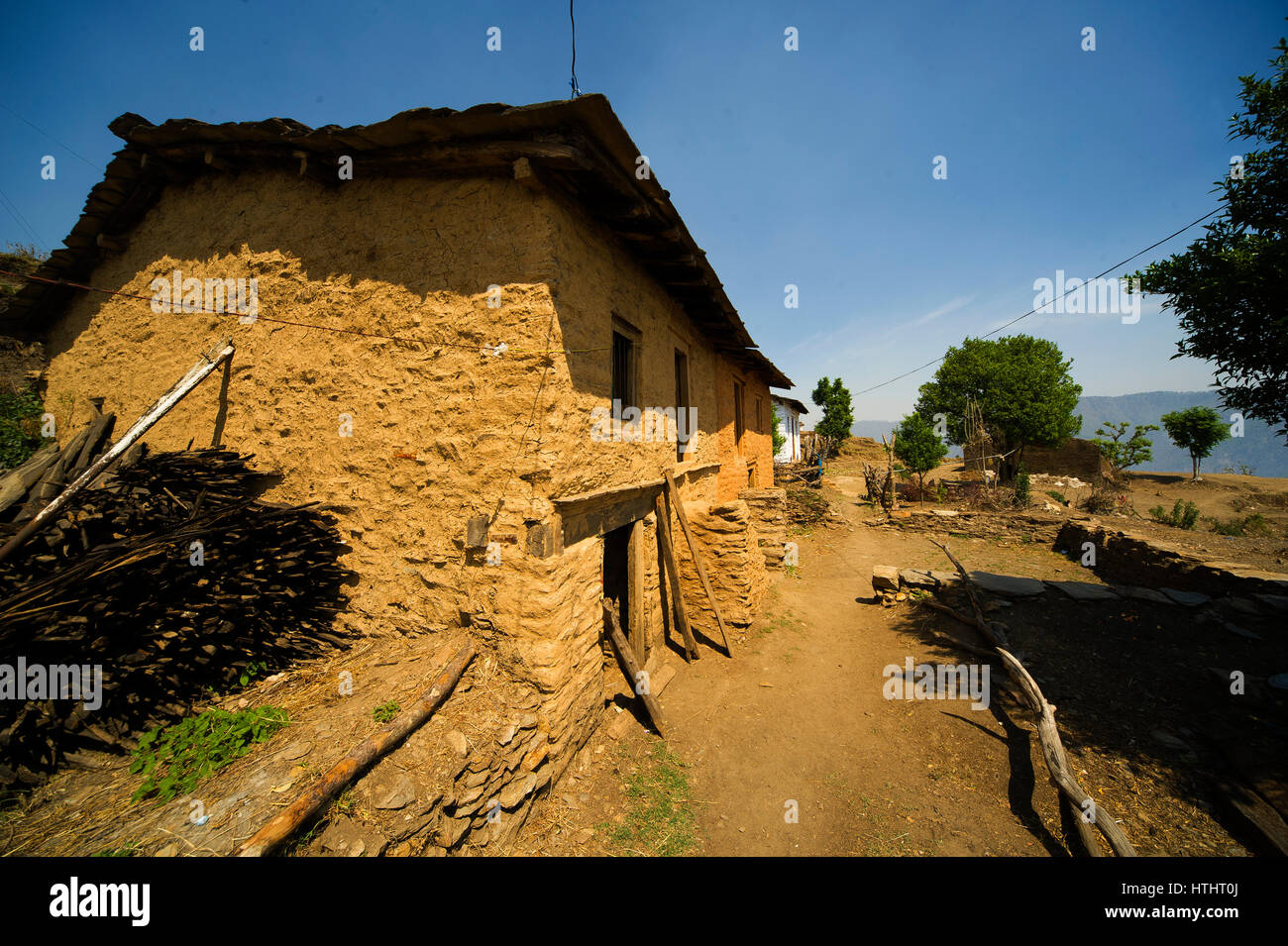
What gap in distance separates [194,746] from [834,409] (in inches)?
1466

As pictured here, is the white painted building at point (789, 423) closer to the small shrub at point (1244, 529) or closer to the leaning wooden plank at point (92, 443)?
the small shrub at point (1244, 529)

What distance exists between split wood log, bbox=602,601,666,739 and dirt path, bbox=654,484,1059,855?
0.30 m

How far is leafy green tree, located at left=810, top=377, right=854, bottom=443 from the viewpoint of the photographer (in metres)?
34.6

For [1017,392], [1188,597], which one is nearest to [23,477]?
[1188,597]

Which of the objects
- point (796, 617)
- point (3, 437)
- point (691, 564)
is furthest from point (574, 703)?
point (3, 437)

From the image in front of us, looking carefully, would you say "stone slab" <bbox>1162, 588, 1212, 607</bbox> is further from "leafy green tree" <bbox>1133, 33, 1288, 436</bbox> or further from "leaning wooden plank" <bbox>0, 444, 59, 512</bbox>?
"leaning wooden plank" <bbox>0, 444, 59, 512</bbox>

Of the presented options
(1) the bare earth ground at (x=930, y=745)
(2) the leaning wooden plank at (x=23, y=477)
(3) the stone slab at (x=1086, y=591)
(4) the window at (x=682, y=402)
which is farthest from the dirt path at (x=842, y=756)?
(2) the leaning wooden plank at (x=23, y=477)

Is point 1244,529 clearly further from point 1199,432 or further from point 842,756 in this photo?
point 1199,432

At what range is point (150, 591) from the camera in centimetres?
345

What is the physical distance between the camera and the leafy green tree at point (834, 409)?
3462 cm

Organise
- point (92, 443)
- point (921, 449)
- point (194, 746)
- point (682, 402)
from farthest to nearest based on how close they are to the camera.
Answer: point (921, 449) → point (682, 402) → point (92, 443) → point (194, 746)

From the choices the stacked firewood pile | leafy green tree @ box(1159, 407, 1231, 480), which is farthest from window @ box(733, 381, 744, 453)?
leafy green tree @ box(1159, 407, 1231, 480)

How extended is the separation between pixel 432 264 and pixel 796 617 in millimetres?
8141
